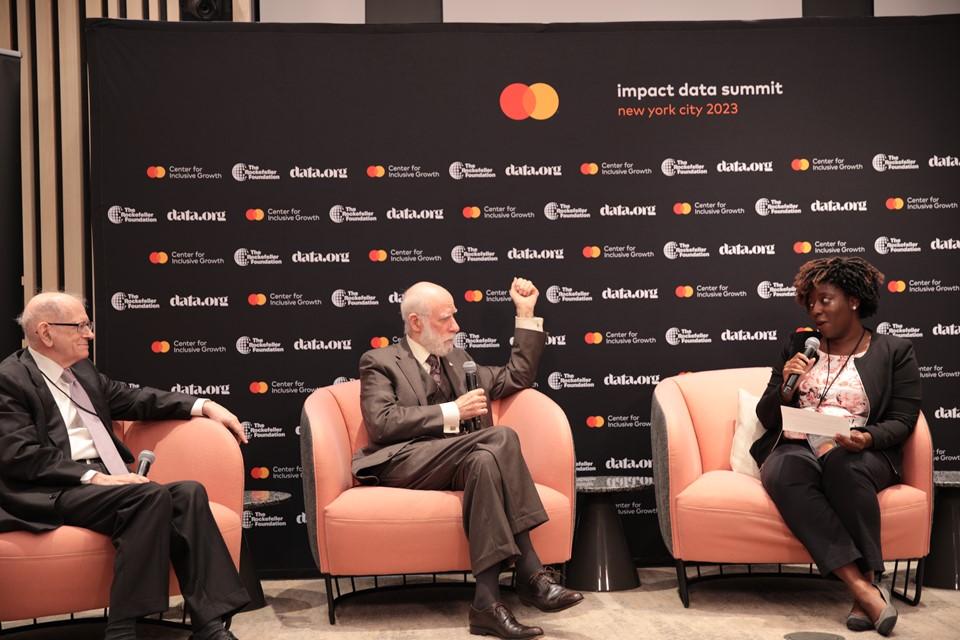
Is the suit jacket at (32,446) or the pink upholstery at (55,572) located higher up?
the suit jacket at (32,446)

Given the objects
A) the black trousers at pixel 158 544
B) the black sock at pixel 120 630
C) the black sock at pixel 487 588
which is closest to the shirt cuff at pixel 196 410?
the black trousers at pixel 158 544

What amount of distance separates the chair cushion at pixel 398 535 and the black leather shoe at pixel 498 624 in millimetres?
226

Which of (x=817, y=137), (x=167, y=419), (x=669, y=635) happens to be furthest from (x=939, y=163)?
(x=167, y=419)

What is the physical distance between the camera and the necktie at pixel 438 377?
14.5 feet

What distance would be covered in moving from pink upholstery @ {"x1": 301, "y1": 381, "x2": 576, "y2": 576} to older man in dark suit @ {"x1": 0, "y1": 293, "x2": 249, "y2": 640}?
48 cm

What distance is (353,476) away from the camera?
4.25 meters

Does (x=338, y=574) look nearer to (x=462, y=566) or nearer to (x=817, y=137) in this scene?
(x=462, y=566)

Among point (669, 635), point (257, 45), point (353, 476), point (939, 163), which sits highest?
point (257, 45)

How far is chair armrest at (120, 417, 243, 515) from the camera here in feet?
12.7

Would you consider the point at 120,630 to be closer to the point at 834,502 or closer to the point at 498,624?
the point at 498,624

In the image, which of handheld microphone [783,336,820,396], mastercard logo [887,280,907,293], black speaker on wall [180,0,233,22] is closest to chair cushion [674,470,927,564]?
handheld microphone [783,336,820,396]

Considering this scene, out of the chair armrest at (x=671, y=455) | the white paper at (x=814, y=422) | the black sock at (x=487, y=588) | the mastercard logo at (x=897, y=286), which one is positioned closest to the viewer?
the black sock at (x=487, y=588)

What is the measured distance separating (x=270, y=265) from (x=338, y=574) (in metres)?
1.71

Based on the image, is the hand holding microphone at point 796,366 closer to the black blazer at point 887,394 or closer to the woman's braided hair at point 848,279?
the black blazer at point 887,394
